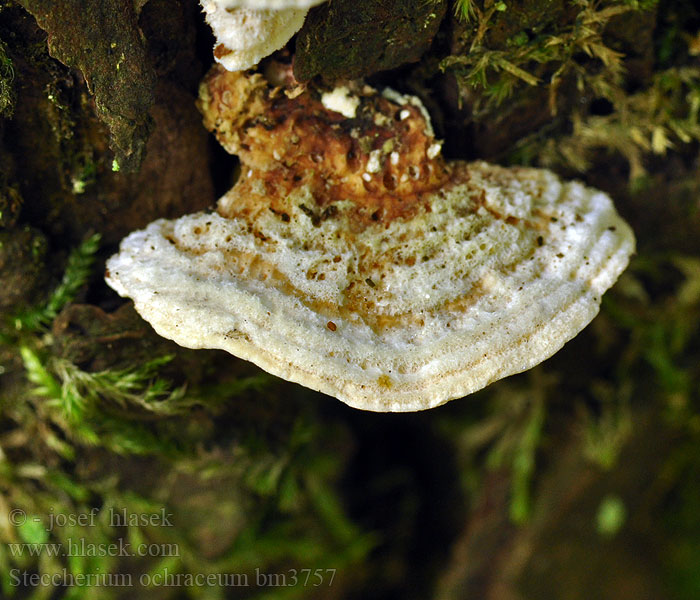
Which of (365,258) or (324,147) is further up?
(324,147)

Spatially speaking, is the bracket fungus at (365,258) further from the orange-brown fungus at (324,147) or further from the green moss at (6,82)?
the green moss at (6,82)

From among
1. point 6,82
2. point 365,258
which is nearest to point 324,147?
point 365,258

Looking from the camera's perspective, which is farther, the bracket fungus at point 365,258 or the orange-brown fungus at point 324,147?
the orange-brown fungus at point 324,147

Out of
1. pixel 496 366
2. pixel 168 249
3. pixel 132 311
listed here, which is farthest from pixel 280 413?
pixel 496 366

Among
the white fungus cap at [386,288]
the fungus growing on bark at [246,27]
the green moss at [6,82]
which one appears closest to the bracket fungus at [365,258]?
the white fungus cap at [386,288]

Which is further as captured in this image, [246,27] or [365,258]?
[365,258]

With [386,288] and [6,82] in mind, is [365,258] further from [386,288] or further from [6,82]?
[6,82]

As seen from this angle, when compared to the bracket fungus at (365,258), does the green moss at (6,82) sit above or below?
above

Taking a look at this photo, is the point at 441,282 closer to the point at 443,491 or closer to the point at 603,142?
the point at 603,142
